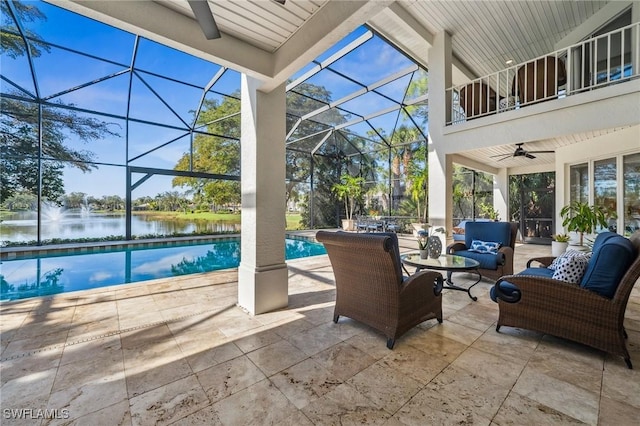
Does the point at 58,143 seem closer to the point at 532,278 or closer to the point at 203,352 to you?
the point at 203,352

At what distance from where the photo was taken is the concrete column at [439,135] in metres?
6.12

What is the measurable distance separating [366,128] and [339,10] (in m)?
11.1

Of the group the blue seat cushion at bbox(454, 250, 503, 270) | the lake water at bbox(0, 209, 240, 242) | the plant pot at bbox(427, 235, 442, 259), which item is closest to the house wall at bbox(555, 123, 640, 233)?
the blue seat cushion at bbox(454, 250, 503, 270)

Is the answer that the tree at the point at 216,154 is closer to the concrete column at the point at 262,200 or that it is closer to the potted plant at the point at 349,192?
the potted plant at the point at 349,192

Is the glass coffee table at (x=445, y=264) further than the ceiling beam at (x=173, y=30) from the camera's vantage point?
Yes

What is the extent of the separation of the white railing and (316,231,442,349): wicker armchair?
4.47 metres

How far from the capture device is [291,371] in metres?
2.03

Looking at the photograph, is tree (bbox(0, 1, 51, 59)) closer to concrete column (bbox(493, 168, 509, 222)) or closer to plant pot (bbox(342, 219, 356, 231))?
plant pot (bbox(342, 219, 356, 231))

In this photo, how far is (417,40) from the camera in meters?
6.39

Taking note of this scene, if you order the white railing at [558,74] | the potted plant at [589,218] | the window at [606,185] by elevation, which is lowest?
the potted plant at [589,218]

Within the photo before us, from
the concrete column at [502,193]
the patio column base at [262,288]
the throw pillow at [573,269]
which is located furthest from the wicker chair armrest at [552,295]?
the concrete column at [502,193]

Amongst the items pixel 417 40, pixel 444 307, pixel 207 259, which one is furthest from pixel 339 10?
pixel 207 259

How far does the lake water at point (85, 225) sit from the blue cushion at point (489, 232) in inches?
390

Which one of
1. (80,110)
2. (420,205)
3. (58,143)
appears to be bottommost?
(420,205)
